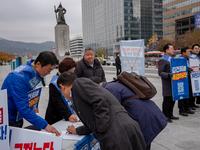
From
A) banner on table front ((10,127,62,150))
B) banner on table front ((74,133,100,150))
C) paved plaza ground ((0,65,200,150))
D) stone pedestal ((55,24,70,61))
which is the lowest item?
paved plaza ground ((0,65,200,150))

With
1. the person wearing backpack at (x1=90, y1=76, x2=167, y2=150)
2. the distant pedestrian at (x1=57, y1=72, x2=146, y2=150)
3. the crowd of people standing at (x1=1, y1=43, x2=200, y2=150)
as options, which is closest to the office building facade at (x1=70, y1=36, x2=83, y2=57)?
the crowd of people standing at (x1=1, y1=43, x2=200, y2=150)

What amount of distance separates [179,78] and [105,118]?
4.25 meters

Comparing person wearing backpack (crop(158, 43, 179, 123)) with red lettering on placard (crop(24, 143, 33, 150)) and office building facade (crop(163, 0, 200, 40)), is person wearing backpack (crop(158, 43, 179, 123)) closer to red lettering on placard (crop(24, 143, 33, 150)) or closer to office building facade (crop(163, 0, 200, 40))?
red lettering on placard (crop(24, 143, 33, 150))

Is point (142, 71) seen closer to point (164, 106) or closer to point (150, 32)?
point (164, 106)

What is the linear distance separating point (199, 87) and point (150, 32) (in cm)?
8305

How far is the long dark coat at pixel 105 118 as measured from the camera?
4.58 ft

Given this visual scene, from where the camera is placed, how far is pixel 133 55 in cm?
702

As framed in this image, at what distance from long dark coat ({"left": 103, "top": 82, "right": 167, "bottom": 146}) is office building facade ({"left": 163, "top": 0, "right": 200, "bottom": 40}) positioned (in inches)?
2441

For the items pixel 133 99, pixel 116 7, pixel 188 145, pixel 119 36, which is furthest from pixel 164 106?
pixel 116 7

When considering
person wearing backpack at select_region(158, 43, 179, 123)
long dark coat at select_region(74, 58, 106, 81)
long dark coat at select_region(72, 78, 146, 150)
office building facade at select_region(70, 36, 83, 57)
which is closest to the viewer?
long dark coat at select_region(72, 78, 146, 150)

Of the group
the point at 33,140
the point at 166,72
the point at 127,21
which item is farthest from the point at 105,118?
the point at 127,21

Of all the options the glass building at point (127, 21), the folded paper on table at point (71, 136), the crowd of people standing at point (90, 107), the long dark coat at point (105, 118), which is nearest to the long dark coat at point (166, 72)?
the crowd of people standing at point (90, 107)

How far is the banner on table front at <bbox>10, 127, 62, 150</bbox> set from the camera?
66.7 inches

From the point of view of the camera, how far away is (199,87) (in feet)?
19.3
